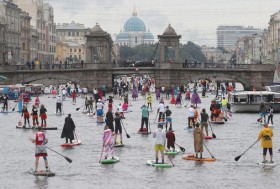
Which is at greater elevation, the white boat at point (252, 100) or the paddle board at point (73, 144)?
the white boat at point (252, 100)

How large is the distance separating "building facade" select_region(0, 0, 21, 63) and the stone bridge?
34.4 metres

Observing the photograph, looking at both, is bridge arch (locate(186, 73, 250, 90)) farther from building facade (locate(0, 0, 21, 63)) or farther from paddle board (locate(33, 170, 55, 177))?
paddle board (locate(33, 170, 55, 177))

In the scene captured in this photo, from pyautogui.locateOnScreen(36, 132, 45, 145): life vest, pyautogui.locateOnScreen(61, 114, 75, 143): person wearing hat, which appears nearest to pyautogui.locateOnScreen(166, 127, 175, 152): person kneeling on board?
pyautogui.locateOnScreen(61, 114, 75, 143): person wearing hat

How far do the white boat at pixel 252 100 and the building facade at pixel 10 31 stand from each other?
86673mm

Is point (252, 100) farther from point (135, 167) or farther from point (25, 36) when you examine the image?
point (25, 36)

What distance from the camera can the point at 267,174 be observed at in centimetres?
3434

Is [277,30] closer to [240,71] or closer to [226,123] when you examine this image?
[240,71]

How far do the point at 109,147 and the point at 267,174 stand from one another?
6769mm

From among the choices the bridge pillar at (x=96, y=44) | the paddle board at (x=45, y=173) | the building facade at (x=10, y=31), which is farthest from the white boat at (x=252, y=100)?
Result: the building facade at (x=10, y=31)

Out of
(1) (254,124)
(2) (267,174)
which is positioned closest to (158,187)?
(2) (267,174)

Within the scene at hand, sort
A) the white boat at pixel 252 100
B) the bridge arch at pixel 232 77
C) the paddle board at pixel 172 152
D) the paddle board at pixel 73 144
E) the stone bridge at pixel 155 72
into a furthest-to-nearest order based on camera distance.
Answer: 1. the stone bridge at pixel 155 72
2. the bridge arch at pixel 232 77
3. the white boat at pixel 252 100
4. the paddle board at pixel 73 144
5. the paddle board at pixel 172 152

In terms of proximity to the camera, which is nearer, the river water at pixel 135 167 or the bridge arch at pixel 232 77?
the river water at pixel 135 167

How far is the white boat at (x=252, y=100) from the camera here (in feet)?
240

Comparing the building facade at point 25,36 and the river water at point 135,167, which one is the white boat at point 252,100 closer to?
the river water at point 135,167
